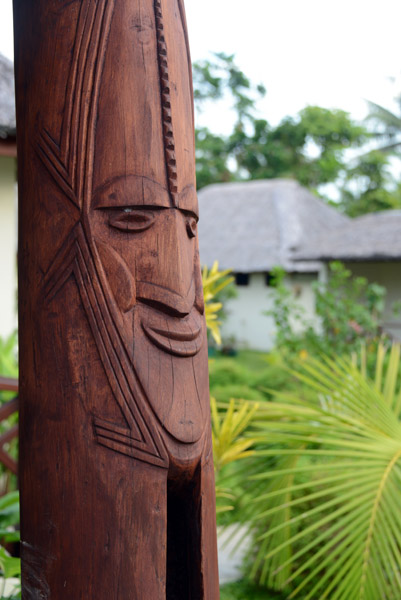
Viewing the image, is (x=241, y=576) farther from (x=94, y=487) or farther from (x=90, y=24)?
(x=90, y=24)

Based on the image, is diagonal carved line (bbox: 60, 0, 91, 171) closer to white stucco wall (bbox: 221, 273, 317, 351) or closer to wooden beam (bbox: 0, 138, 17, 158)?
wooden beam (bbox: 0, 138, 17, 158)

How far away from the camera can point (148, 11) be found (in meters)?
1.32

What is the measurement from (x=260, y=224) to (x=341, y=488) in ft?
47.0

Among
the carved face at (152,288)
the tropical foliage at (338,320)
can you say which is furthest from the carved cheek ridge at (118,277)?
the tropical foliage at (338,320)

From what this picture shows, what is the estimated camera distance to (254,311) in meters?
15.2

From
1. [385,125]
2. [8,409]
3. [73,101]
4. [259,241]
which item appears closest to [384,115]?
[385,125]

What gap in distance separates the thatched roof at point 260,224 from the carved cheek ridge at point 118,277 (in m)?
13.3

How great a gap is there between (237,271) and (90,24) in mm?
14168

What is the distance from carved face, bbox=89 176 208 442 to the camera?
1.25m

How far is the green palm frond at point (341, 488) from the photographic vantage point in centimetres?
211

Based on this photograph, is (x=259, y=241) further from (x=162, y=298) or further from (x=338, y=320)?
(x=162, y=298)

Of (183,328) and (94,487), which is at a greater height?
(183,328)

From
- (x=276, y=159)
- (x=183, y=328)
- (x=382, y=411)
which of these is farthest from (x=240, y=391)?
(x=276, y=159)

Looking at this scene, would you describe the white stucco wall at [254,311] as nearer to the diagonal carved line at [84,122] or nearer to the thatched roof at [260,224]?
the thatched roof at [260,224]
